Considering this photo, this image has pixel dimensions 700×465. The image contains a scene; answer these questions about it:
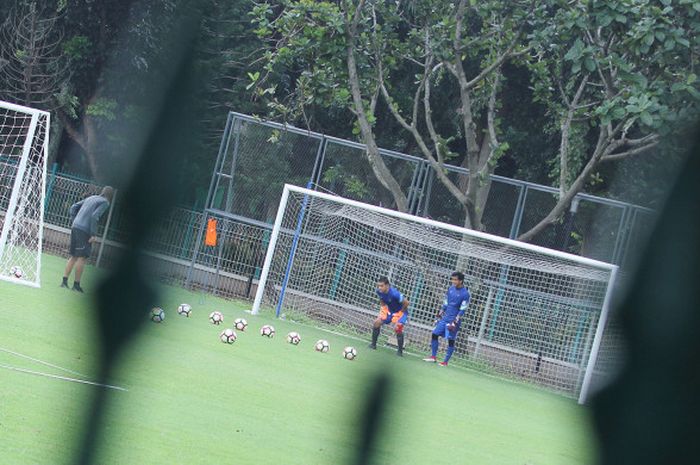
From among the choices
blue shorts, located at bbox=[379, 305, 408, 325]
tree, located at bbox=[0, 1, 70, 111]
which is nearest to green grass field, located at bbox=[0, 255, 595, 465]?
→ blue shorts, located at bbox=[379, 305, 408, 325]

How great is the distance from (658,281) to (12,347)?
7.84 m

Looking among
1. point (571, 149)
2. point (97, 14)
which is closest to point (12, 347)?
point (97, 14)

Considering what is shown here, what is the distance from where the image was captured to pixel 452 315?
15352 millimetres

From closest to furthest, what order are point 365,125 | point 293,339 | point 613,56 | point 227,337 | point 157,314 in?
point 157,314 → point 227,337 → point 613,56 → point 293,339 → point 365,125

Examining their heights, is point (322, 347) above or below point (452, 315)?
below

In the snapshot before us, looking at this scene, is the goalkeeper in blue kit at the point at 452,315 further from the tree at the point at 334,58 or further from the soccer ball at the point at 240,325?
the soccer ball at the point at 240,325

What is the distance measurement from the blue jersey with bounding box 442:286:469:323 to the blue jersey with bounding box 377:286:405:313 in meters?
0.68

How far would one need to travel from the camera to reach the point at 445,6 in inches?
671

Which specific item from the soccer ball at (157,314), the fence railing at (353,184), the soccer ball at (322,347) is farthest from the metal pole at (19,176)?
the soccer ball at (157,314)

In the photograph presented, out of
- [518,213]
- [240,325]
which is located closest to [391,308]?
[240,325]

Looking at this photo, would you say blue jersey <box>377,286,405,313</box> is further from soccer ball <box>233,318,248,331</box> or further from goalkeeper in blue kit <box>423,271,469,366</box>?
soccer ball <box>233,318,248,331</box>

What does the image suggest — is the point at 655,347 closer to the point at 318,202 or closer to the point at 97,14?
the point at 97,14

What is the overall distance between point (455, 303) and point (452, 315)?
0.59 ft

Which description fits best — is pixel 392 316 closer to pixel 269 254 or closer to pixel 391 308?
pixel 391 308
